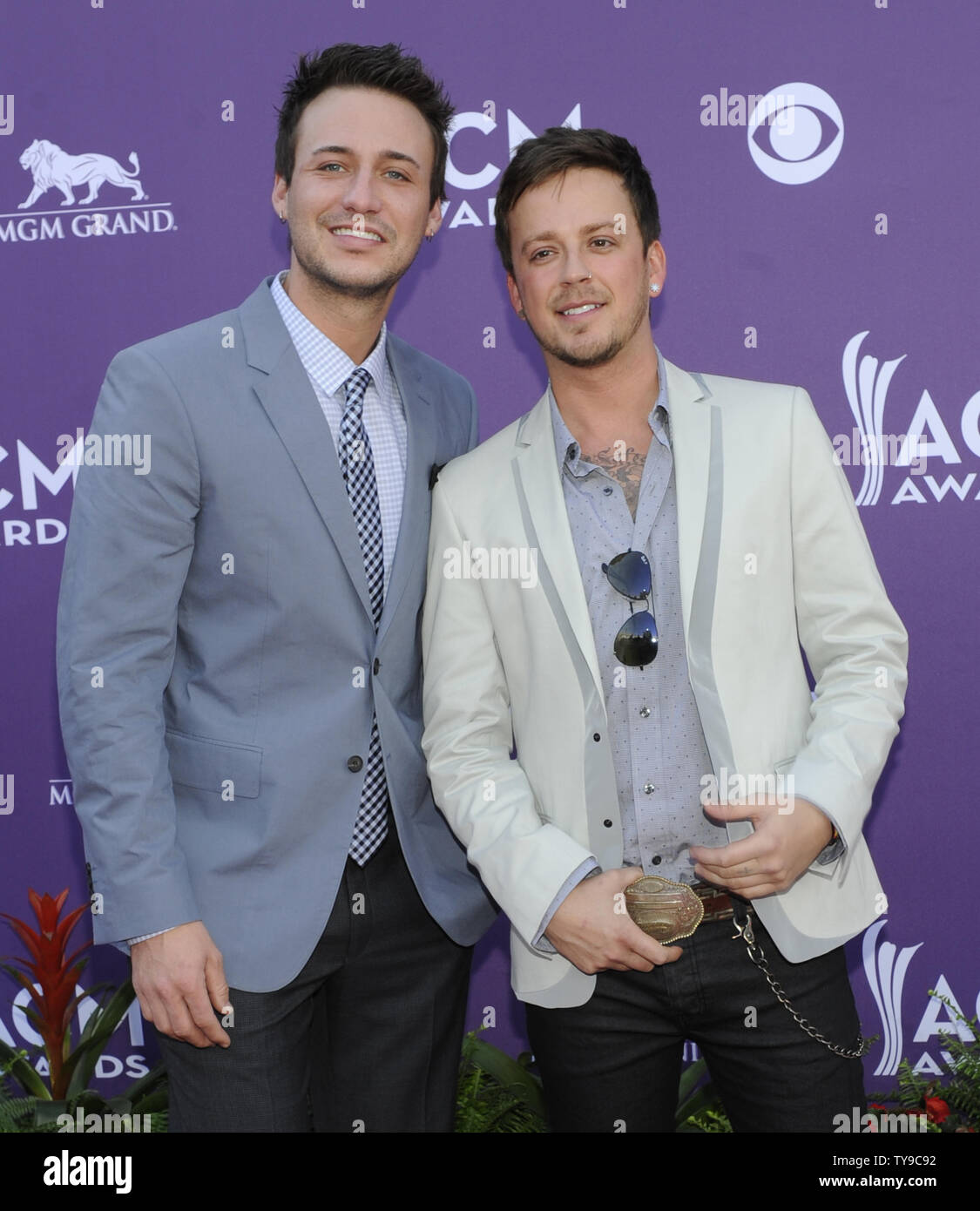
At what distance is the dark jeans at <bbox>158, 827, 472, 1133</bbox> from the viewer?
7.11 ft

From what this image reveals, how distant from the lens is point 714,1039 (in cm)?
219

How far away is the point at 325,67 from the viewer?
7.99 ft

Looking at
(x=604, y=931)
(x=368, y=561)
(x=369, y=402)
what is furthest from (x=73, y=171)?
(x=604, y=931)

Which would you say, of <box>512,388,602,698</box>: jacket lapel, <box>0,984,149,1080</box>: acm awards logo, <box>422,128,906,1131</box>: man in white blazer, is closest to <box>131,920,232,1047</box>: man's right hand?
<box>422,128,906,1131</box>: man in white blazer

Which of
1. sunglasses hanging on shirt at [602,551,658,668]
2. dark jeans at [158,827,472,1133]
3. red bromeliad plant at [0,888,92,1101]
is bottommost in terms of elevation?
red bromeliad plant at [0,888,92,1101]

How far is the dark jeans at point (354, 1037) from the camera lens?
217 cm

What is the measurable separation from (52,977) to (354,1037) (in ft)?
4.99

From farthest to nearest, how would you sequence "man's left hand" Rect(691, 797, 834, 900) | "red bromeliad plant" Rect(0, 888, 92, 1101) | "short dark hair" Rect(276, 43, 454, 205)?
1. "red bromeliad plant" Rect(0, 888, 92, 1101)
2. "short dark hair" Rect(276, 43, 454, 205)
3. "man's left hand" Rect(691, 797, 834, 900)

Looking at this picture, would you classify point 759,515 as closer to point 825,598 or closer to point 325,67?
point 825,598

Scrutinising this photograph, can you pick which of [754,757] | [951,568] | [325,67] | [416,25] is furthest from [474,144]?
[754,757]

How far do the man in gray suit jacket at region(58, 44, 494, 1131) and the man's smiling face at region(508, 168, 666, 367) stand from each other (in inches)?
10.7

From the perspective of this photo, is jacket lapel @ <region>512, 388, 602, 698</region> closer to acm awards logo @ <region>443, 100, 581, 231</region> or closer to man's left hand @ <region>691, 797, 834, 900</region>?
man's left hand @ <region>691, 797, 834, 900</region>

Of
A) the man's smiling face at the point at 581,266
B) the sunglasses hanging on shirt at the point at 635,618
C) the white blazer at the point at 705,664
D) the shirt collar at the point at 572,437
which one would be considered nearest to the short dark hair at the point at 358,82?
the man's smiling face at the point at 581,266

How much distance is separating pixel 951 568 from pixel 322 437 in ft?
7.34
